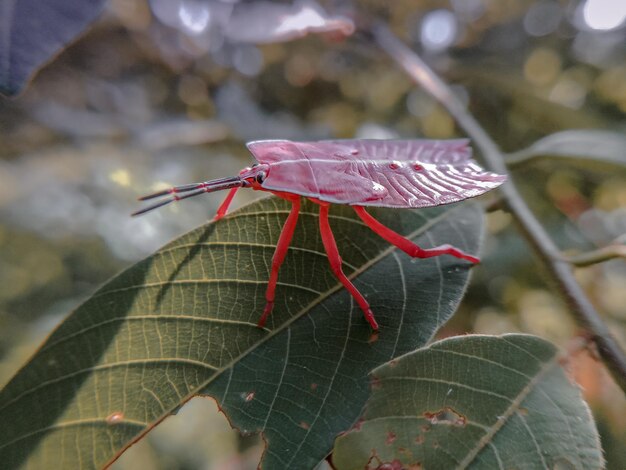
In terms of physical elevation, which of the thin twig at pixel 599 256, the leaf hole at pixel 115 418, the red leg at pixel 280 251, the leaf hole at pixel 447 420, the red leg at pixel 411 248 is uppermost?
the thin twig at pixel 599 256

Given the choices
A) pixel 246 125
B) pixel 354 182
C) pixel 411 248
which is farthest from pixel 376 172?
pixel 246 125

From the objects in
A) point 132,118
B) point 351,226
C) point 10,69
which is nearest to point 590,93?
point 351,226

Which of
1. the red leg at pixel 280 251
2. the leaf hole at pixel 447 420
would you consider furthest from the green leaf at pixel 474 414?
the red leg at pixel 280 251

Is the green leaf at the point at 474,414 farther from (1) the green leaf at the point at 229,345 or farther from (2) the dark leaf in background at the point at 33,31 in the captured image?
(2) the dark leaf in background at the point at 33,31

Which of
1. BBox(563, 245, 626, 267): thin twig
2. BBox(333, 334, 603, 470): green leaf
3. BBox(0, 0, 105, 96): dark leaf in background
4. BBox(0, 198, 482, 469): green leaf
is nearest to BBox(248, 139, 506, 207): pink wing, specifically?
BBox(0, 198, 482, 469): green leaf

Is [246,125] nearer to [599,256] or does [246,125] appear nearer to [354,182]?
[354,182]
